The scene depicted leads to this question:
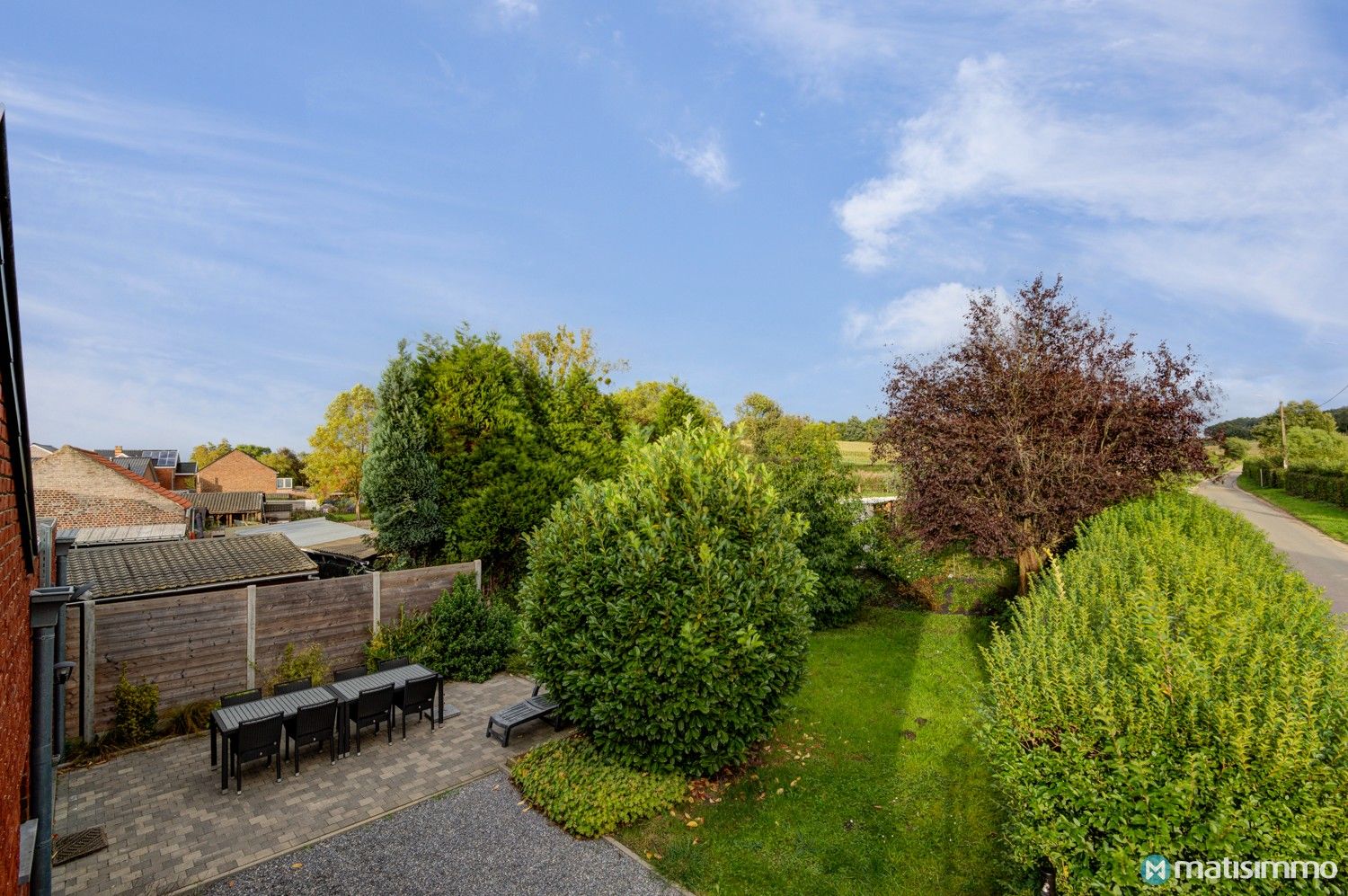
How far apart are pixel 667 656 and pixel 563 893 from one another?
2193 millimetres

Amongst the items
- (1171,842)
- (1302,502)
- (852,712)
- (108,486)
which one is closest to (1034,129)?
(852,712)

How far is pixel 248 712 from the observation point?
23.6 ft

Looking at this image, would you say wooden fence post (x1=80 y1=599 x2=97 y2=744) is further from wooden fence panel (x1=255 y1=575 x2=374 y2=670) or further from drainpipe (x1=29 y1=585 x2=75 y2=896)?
drainpipe (x1=29 y1=585 x2=75 y2=896)

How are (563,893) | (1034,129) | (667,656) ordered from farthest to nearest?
(1034,129) → (667,656) → (563,893)

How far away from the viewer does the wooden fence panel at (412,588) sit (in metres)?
10.8

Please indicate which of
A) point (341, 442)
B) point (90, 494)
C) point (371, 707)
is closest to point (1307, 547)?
point (371, 707)

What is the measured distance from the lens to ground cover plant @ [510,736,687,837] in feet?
19.8

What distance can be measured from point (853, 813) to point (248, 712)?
287 inches

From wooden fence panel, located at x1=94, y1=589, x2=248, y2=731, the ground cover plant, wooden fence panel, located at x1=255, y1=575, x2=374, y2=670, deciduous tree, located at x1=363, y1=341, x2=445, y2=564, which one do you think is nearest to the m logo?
the ground cover plant

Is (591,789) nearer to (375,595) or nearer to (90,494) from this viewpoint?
(375,595)

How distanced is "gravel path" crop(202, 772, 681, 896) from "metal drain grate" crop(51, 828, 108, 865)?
164 cm

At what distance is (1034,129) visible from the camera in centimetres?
1012

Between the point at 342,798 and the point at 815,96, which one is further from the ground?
the point at 815,96

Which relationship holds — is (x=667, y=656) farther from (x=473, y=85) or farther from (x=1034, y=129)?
(x=473, y=85)
